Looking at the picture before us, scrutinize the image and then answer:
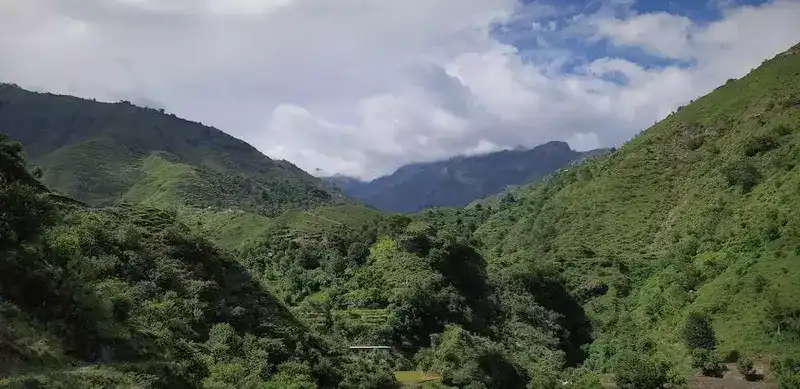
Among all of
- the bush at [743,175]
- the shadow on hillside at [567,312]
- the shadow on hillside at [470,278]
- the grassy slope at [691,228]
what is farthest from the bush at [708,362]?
the bush at [743,175]

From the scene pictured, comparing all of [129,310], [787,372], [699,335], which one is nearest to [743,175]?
[699,335]

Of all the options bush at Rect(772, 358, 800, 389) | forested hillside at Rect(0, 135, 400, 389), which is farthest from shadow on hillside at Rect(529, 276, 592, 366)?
forested hillside at Rect(0, 135, 400, 389)

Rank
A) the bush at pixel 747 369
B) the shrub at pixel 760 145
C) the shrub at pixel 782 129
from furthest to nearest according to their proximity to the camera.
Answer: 1. the shrub at pixel 760 145
2. the shrub at pixel 782 129
3. the bush at pixel 747 369

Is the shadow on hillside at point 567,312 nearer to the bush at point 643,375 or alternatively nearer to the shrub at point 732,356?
the shrub at point 732,356

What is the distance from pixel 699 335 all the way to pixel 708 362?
18.2 ft

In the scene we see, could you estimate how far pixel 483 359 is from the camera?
69.8 m

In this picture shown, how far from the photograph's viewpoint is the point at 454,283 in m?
85.9

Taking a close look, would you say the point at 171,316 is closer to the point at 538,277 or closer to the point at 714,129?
the point at 538,277

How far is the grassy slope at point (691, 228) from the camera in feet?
225

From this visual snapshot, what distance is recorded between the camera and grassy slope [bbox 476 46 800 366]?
6844 centimetres

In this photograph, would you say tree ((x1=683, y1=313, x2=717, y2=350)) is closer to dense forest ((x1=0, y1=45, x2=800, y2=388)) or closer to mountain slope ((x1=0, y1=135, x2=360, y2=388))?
dense forest ((x1=0, y1=45, x2=800, y2=388))

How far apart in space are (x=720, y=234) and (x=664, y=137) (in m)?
47.8

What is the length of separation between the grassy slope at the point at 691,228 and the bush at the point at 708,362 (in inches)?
130

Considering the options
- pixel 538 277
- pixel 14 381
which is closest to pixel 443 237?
pixel 538 277
